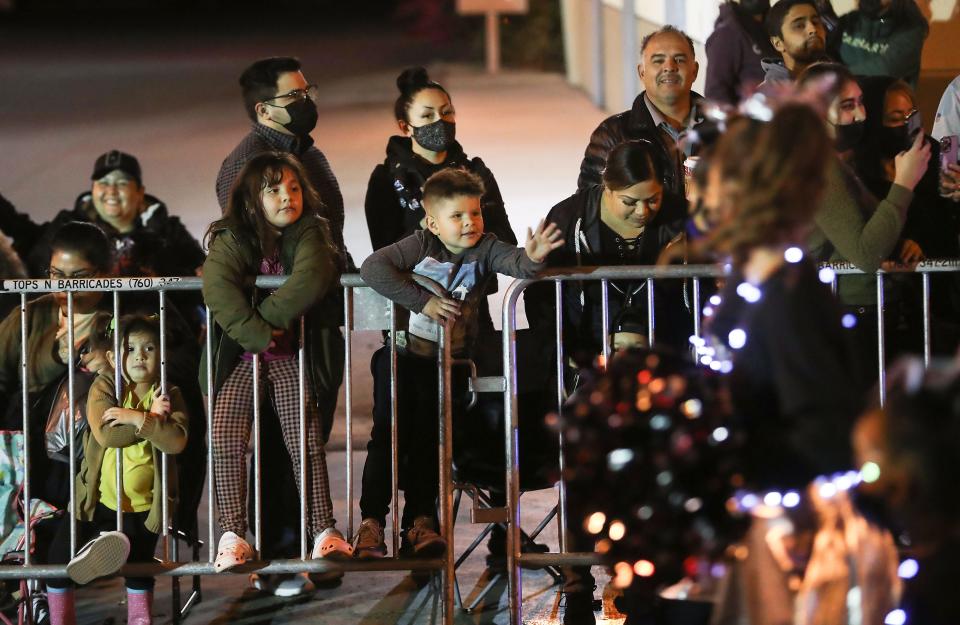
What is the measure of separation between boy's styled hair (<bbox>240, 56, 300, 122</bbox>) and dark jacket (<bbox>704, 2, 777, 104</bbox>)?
236 centimetres

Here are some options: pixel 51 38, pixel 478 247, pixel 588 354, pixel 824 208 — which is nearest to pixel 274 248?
pixel 478 247

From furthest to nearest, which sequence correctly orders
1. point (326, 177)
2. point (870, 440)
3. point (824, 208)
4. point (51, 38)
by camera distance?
point (51, 38) → point (326, 177) → point (824, 208) → point (870, 440)

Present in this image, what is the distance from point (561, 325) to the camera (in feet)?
21.3

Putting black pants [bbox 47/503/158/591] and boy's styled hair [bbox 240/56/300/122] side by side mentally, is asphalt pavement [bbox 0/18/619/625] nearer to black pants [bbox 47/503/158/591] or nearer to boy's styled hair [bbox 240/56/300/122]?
black pants [bbox 47/503/158/591]

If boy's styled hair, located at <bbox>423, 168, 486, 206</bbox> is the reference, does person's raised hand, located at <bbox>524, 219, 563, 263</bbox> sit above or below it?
below

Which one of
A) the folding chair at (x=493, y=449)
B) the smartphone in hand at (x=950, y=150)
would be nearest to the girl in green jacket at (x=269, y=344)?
the folding chair at (x=493, y=449)

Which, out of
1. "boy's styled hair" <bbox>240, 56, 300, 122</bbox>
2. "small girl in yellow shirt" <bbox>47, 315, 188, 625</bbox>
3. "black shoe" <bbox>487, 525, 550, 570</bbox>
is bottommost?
"black shoe" <bbox>487, 525, 550, 570</bbox>

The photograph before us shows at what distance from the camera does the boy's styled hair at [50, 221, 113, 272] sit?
6.94 metres

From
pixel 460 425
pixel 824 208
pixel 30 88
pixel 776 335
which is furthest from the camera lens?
pixel 30 88

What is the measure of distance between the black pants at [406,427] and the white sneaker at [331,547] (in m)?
0.16

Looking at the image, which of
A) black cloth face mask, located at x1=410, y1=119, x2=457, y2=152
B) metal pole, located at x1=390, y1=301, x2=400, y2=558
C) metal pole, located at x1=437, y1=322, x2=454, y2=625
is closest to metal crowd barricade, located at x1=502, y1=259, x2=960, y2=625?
metal pole, located at x1=437, y1=322, x2=454, y2=625

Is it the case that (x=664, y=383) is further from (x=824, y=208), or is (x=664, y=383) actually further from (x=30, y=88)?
(x=30, y=88)

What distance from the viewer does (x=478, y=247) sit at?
21.2 feet

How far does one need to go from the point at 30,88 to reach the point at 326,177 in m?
22.3
